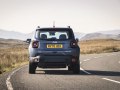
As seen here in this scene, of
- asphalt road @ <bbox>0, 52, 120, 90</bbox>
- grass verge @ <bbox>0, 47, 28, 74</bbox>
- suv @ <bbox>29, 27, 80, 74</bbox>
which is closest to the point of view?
asphalt road @ <bbox>0, 52, 120, 90</bbox>

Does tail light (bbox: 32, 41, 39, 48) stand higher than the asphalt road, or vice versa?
tail light (bbox: 32, 41, 39, 48)

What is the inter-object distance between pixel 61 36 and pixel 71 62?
4.01ft

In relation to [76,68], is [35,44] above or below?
above

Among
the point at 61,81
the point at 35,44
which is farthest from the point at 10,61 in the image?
the point at 61,81

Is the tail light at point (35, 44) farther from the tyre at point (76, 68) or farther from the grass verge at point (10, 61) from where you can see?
the grass verge at point (10, 61)

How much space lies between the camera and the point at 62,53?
47.7 feet

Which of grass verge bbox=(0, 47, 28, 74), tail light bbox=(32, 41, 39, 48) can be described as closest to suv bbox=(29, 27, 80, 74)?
tail light bbox=(32, 41, 39, 48)

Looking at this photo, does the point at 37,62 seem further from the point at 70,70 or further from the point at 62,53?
the point at 70,70

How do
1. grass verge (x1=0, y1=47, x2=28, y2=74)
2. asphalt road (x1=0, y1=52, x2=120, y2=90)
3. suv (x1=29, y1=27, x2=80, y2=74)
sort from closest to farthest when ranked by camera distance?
1. asphalt road (x1=0, y1=52, x2=120, y2=90)
2. suv (x1=29, y1=27, x2=80, y2=74)
3. grass verge (x1=0, y1=47, x2=28, y2=74)

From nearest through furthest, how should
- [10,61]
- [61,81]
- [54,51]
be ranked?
[61,81], [54,51], [10,61]

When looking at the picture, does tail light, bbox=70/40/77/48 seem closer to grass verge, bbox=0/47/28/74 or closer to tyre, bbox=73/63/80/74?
tyre, bbox=73/63/80/74

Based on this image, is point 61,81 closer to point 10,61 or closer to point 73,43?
point 73,43

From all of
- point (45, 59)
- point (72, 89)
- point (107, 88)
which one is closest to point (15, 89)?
point (72, 89)

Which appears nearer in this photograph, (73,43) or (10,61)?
(73,43)
